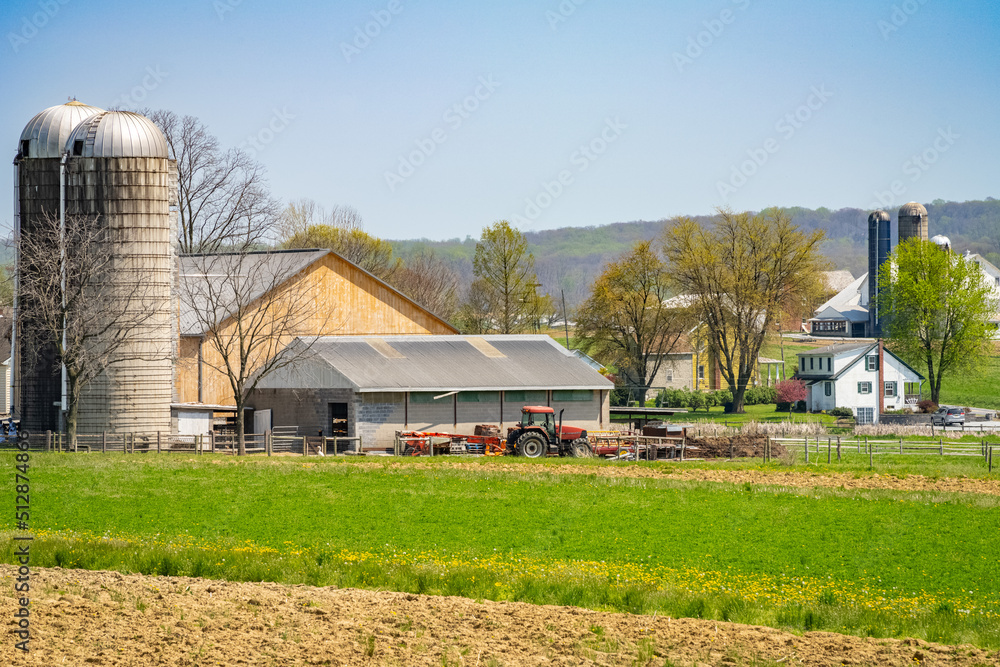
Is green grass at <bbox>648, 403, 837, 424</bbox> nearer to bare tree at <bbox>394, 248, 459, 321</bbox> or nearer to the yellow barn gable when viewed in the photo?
the yellow barn gable

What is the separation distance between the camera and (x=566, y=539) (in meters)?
19.7

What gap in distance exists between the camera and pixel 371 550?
1800cm

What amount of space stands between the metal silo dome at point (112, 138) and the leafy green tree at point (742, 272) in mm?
39250

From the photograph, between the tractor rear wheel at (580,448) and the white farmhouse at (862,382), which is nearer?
the tractor rear wheel at (580,448)

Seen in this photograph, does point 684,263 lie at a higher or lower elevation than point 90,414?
higher

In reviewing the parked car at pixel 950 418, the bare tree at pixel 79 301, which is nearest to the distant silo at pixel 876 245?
the parked car at pixel 950 418

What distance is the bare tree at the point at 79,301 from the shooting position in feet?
126

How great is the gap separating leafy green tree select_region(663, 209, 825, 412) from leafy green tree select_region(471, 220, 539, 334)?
496 inches

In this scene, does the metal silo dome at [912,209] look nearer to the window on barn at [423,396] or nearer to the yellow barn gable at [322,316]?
the yellow barn gable at [322,316]

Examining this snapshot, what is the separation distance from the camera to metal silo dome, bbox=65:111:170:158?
39.7m

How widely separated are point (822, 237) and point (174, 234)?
156 feet

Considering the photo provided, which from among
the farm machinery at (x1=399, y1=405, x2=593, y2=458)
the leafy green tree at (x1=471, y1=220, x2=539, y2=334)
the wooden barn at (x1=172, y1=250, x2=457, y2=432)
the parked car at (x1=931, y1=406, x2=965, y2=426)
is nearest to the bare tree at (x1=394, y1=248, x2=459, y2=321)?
the leafy green tree at (x1=471, y1=220, x2=539, y2=334)

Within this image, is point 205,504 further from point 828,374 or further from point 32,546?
point 828,374

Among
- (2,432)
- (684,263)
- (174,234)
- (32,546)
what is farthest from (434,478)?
(684,263)
